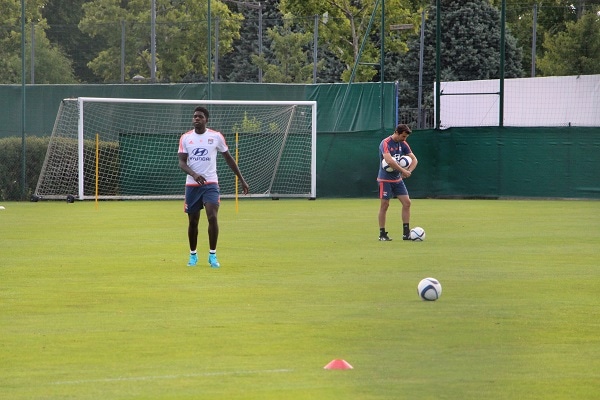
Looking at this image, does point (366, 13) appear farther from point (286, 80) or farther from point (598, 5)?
point (598, 5)

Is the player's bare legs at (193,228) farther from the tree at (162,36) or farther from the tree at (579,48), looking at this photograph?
the tree at (579,48)

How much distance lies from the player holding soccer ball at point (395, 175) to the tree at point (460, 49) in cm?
4407

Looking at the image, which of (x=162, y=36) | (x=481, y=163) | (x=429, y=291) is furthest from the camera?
(x=162, y=36)

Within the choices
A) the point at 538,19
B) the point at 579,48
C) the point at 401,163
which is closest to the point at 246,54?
the point at 538,19

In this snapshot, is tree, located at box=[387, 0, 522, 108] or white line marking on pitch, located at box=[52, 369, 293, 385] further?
tree, located at box=[387, 0, 522, 108]

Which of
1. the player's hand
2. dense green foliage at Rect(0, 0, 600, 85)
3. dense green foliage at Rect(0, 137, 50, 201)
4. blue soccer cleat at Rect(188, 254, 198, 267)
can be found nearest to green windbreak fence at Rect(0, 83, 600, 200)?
dense green foliage at Rect(0, 137, 50, 201)

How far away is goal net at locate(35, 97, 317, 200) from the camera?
113 feet

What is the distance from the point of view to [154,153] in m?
35.7

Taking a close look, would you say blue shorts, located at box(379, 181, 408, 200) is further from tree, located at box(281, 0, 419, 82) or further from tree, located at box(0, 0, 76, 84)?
tree, located at box(0, 0, 76, 84)

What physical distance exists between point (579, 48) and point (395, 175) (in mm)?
42723

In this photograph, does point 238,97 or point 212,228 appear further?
point 238,97

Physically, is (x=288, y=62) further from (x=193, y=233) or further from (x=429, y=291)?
(x=429, y=291)

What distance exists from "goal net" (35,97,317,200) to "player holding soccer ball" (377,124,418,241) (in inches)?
542

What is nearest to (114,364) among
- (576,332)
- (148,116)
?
(576,332)
